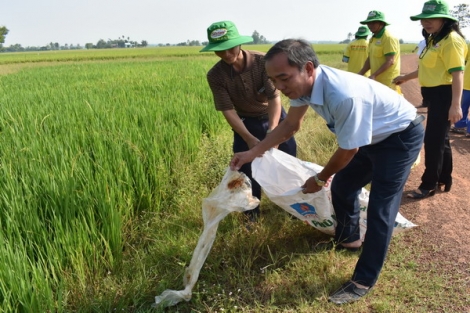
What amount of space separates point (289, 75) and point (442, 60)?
1.97 meters

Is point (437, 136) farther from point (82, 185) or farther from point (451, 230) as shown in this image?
point (82, 185)

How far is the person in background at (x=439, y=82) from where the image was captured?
105 inches

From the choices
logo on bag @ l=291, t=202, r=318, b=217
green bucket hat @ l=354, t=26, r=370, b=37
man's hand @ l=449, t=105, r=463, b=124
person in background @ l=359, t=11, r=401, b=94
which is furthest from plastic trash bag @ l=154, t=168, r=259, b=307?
green bucket hat @ l=354, t=26, r=370, b=37

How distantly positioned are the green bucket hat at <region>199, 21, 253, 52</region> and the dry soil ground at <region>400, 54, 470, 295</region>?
6.16 ft

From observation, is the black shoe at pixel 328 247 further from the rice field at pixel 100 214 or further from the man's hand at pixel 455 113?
the man's hand at pixel 455 113

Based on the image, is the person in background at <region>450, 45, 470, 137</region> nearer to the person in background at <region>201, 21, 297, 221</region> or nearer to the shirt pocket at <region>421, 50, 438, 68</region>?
the shirt pocket at <region>421, 50, 438, 68</region>

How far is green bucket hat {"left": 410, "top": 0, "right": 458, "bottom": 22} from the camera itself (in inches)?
Result: 103

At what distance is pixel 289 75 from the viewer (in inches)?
59.9

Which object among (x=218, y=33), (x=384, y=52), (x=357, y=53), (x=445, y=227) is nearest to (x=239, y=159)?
(x=218, y=33)

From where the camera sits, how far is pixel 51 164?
241cm

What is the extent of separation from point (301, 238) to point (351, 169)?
0.65 meters

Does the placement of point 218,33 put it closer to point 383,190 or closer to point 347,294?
point 383,190

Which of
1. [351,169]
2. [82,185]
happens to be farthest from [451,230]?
[82,185]

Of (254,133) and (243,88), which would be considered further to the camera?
(254,133)
